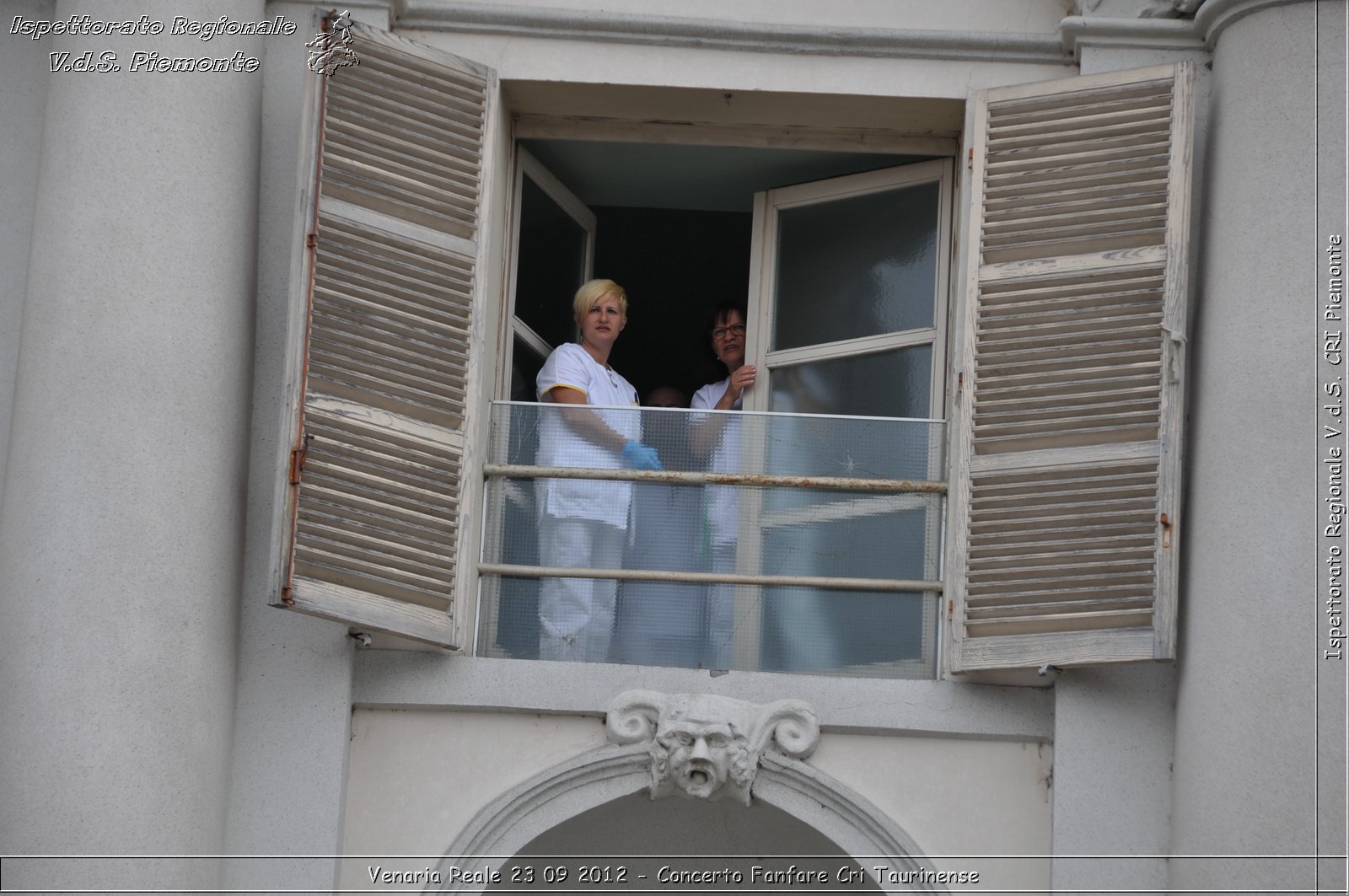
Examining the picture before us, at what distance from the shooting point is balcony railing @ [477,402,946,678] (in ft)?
26.0

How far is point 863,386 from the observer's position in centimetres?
852

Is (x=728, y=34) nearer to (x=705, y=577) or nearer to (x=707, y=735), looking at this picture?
(x=705, y=577)

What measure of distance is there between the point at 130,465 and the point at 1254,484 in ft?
12.0

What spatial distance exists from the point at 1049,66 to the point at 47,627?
13.4 ft

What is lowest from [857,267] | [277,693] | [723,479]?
[277,693]

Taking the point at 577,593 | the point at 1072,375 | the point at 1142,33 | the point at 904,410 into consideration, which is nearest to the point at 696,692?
the point at 577,593

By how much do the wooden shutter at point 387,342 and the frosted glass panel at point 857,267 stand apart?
1.43 meters

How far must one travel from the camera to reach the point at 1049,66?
834 centimetres

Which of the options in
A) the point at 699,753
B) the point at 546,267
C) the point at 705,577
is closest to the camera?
the point at 699,753

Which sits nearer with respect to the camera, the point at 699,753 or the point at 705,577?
the point at 699,753

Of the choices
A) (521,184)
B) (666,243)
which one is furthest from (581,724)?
(666,243)

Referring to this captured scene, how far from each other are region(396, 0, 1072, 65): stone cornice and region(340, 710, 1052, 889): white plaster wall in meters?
2.52

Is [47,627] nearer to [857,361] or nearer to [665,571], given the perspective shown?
[665,571]

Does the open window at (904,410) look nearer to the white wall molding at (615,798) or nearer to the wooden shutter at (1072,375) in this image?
the wooden shutter at (1072,375)
